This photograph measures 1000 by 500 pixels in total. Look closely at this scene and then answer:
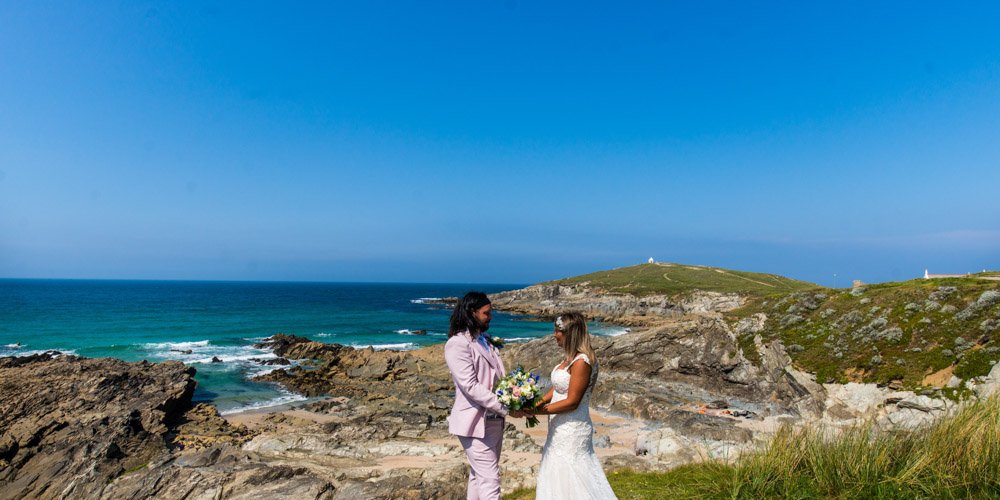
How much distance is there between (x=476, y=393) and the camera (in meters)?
5.44

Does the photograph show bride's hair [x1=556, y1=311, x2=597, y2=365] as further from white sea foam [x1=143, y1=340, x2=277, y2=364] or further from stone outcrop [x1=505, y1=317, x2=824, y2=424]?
white sea foam [x1=143, y1=340, x2=277, y2=364]

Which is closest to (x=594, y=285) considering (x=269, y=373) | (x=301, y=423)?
(x=269, y=373)

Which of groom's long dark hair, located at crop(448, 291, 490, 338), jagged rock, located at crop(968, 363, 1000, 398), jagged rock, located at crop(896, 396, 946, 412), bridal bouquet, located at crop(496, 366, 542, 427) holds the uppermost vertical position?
groom's long dark hair, located at crop(448, 291, 490, 338)

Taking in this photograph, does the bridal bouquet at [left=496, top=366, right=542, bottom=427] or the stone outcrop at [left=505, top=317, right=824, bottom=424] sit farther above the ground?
the bridal bouquet at [left=496, top=366, right=542, bottom=427]

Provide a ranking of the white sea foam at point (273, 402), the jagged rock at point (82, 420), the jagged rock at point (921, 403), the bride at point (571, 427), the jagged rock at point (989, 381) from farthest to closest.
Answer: the white sea foam at point (273, 402)
the jagged rock at point (989, 381)
the jagged rock at point (921, 403)
the jagged rock at point (82, 420)
the bride at point (571, 427)

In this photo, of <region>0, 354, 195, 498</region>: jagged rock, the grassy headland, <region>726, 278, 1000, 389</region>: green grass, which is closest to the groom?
<region>0, 354, 195, 498</region>: jagged rock

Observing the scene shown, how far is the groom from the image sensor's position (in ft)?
18.1

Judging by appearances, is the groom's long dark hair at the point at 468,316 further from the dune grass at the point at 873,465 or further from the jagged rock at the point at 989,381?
the jagged rock at the point at 989,381

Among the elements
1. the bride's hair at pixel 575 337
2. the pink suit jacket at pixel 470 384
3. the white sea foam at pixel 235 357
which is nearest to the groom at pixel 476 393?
the pink suit jacket at pixel 470 384

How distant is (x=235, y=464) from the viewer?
42.6 feet

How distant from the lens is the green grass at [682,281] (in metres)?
98.9

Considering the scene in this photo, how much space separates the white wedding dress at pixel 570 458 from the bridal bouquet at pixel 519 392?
0.37 meters

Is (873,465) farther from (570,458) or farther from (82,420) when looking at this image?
(82,420)

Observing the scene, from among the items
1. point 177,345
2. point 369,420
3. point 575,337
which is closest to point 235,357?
point 177,345
